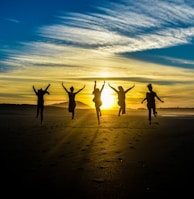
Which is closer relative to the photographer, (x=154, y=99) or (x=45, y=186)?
(x=45, y=186)

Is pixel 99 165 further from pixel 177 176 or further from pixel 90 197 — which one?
pixel 90 197

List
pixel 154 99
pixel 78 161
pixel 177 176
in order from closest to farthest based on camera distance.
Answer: pixel 177 176 → pixel 78 161 → pixel 154 99

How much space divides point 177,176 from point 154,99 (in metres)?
19.1

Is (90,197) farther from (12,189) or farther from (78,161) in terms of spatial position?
(78,161)

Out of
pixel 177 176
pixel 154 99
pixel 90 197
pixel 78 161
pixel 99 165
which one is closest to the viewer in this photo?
pixel 90 197

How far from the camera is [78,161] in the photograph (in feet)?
29.7

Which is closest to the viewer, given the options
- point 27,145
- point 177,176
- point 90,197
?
point 90,197

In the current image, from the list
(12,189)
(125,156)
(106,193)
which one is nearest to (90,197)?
(106,193)

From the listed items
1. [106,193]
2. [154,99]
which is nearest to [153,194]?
[106,193]

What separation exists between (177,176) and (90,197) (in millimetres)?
2180

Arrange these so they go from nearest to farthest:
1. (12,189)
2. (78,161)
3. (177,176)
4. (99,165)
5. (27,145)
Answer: (12,189), (177,176), (99,165), (78,161), (27,145)

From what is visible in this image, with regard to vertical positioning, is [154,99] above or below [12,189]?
above

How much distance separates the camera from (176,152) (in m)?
10.3

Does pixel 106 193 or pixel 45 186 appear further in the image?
pixel 45 186
